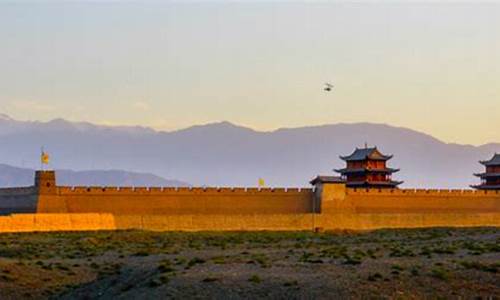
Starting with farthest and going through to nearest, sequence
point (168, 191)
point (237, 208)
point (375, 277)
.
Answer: point (237, 208) < point (168, 191) < point (375, 277)

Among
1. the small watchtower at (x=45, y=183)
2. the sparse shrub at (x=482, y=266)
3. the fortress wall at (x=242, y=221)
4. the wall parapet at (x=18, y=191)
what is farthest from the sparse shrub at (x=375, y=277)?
the wall parapet at (x=18, y=191)

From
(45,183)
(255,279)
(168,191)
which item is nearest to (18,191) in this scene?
(45,183)

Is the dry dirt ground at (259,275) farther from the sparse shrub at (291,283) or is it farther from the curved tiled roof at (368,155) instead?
the curved tiled roof at (368,155)

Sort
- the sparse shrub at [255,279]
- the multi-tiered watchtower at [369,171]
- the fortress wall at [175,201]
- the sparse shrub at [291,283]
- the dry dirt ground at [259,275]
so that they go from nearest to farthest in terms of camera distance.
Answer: the dry dirt ground at [259,275]
the sparse shrub at [291,283]
the sparse shrub at [255,279]
the fortress wall at [175,201]
the multi-tiered watchtower at [369,171]

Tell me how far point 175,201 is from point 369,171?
2111 cm

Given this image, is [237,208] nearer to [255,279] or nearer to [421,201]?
[421,201]

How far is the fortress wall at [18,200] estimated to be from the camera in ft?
199

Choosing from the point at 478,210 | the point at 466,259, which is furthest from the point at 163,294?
the point at 478,210

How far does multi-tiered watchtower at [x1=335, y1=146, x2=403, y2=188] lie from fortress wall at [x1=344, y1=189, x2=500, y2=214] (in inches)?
218

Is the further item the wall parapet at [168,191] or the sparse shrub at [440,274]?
the wall parapet at [168,191]

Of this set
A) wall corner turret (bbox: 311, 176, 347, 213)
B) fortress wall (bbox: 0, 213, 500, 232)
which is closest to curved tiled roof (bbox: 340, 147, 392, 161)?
wall corner turret (bbox: 311, 176, 347, 213)

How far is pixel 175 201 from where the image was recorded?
65125mm

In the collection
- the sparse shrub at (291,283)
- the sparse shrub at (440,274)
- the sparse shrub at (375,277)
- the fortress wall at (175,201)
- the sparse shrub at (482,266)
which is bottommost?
the sparse shrub at (291,283)

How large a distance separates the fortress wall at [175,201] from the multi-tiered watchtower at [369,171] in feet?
36.2
